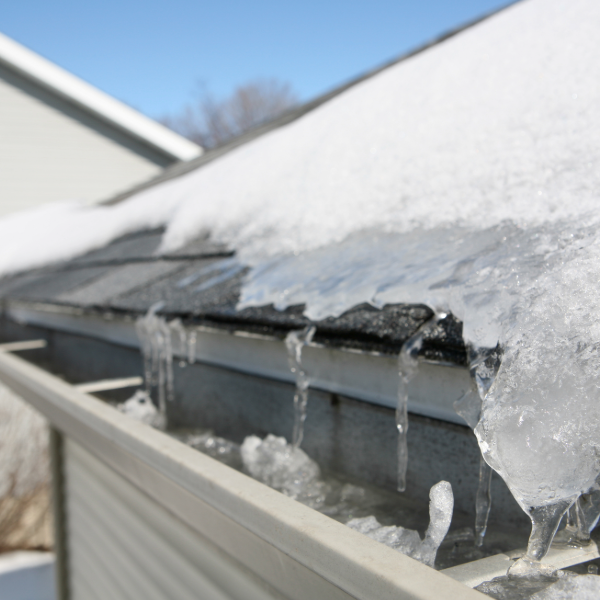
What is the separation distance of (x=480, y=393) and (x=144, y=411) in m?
1.50

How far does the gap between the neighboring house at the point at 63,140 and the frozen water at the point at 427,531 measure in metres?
7.79

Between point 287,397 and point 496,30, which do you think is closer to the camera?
point 287,397

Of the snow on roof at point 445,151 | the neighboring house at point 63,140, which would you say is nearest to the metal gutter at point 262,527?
the snow on roof at point 445,151

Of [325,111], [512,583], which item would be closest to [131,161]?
[325,111]

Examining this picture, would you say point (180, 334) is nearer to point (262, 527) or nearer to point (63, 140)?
point (262, 527)

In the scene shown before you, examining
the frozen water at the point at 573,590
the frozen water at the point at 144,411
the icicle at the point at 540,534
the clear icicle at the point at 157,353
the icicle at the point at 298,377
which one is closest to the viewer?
the frozen water at the point at 573,590

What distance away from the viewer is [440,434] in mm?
1018

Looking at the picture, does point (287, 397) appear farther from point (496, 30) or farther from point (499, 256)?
point (496, 30)

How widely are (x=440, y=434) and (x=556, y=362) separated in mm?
347

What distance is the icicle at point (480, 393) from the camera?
0.79m

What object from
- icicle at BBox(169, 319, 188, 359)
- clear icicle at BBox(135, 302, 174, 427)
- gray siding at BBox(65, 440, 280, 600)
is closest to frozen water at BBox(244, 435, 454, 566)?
gray siding at BBox(65, 440, 280, 600)

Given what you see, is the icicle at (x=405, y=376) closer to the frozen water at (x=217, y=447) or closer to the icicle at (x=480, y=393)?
the icicle at (x=480, y=393)

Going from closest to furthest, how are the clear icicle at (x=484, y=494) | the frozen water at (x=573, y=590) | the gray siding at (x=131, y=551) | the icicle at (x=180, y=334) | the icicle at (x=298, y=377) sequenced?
the frozen water at (x=573, y=590)
the clear icicle at (x=484, y=494)
the icicle at (x=298, y=377)
the gray siding at (x=131, y=551)
the icicle at (x=180, y=334)

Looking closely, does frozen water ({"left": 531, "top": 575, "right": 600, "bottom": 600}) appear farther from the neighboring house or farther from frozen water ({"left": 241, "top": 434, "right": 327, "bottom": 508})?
the neighboring house
